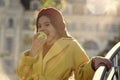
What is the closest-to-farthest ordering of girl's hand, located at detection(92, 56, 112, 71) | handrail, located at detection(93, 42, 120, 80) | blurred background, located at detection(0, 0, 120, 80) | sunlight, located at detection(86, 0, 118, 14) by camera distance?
handrail, located at detection(93, 42, 120, 80) → girl's hand, located at detection(92, 56, 112, 71) → blurred background, located at detection(0, 0, 120, 80) → sunlight, located at detection(86, 0, 118, 14)

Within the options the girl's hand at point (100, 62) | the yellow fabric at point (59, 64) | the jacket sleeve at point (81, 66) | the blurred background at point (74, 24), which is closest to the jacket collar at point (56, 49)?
the yellow fabric at point (59, 64)

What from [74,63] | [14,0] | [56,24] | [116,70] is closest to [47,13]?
[56,24]

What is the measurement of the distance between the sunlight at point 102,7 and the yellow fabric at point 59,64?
43572 millimetres

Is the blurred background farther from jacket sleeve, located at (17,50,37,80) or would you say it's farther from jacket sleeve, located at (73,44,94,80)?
jacket sleeve, located at (73,44,94,80)

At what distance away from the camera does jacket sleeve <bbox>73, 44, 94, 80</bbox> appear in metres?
3.83

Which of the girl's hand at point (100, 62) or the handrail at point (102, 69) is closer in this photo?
the handrail at point (102, 69)

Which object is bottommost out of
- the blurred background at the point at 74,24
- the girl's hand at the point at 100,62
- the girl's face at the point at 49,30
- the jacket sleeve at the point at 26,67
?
the blurred background at the point at 74,24

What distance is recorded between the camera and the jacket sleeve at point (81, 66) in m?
3.83

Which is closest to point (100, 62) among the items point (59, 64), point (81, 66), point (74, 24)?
point (81, 66)

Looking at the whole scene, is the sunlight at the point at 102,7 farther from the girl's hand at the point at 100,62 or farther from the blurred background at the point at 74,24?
the girl's hand at the point at 100,62

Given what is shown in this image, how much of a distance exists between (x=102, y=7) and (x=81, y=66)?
44.9 m

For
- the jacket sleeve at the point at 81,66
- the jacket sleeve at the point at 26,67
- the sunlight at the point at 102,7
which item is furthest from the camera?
the sunlight at the point at 102,7

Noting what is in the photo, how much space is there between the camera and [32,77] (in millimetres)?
3926

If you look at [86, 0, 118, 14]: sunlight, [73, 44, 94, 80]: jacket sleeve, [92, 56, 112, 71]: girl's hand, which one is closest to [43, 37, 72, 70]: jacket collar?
[73, 44, 94, 80]: jacket sleeve
